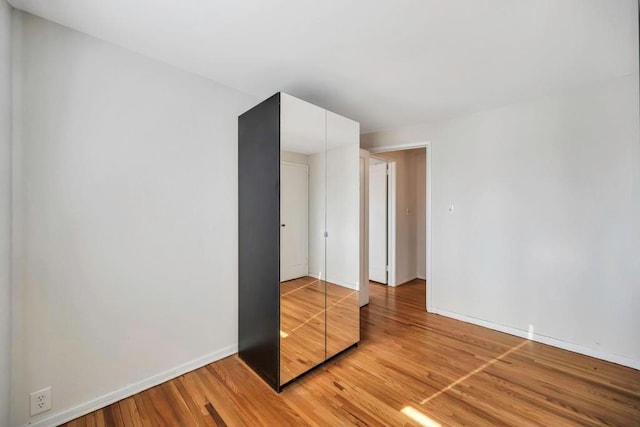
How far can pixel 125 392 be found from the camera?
178 cm

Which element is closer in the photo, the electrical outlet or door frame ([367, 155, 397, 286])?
the electrical outlet

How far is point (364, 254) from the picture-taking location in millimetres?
3486

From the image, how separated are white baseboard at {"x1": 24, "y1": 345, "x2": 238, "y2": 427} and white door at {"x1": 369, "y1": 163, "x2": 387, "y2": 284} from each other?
284cm

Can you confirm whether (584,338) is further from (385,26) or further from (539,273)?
(385,26)

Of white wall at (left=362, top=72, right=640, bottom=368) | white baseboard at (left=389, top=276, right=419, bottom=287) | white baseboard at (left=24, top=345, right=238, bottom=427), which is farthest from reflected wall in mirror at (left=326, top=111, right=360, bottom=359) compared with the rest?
white baseboard at (left=389, top=276, right=419, bottom=287)

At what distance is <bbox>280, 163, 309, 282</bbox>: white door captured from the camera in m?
1.93

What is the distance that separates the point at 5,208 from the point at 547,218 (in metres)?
4.02

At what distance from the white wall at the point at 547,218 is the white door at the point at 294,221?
195cm

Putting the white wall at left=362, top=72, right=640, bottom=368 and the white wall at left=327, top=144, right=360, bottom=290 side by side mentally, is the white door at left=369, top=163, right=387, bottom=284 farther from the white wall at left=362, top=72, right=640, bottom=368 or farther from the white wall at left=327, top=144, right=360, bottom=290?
the white wall at left=327, top=144, right=360, bottom=290

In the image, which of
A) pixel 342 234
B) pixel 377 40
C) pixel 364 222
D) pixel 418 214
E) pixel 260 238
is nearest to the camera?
pixel 377 40

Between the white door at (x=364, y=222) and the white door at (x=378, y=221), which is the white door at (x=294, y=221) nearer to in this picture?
the white door at (x=364, y=222)

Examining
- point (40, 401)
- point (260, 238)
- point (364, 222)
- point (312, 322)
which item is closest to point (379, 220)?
point (364, 222)

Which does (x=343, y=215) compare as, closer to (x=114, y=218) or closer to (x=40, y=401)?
(x=114, y=218)

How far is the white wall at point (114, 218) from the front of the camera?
151 centimetres
